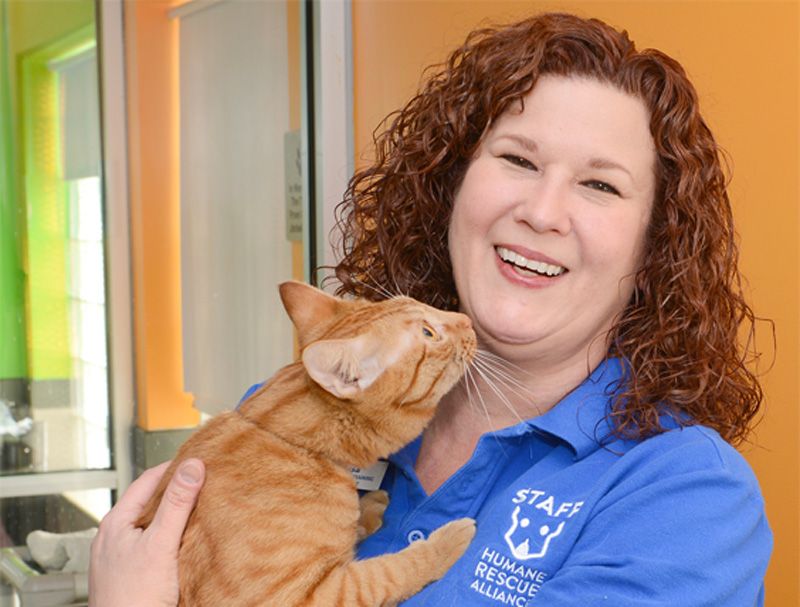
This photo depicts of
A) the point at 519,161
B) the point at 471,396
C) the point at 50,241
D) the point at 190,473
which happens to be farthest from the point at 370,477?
the point at 50,241

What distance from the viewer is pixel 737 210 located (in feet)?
5.86

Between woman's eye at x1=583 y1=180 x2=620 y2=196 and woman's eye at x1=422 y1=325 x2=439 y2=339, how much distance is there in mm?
309

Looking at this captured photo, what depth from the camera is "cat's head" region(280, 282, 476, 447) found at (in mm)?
1501

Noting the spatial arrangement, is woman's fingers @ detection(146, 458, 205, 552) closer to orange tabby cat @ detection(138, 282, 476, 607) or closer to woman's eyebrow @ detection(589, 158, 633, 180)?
orange tabby cat @ detection(138, 282, 476, 607)

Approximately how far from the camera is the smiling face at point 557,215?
1.44 metres

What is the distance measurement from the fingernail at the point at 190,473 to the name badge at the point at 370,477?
11.1 inches

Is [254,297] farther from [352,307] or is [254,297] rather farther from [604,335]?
[604,335]

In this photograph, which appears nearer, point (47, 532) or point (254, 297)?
point (47, 532)

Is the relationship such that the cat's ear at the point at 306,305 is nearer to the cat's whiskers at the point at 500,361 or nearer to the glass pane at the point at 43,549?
the cat's whiskers at the point at 500,361

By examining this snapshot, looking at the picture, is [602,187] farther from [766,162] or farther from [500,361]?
[766,162]

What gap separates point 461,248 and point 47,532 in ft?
5.85

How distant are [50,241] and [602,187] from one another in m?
1.81

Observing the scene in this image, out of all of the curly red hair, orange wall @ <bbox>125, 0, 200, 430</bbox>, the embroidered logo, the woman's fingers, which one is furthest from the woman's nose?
orange wall @ <bbox>125, 0, 200, 430</bbox>

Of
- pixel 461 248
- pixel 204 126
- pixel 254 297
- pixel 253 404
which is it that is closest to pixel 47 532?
pixel 254 297
